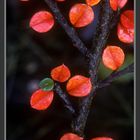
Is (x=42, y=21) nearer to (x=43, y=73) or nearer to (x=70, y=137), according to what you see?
(x=43, y=73)

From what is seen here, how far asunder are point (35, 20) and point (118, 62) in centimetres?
40

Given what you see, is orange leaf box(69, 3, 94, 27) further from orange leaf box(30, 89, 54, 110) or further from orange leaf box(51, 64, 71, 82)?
orange leaf box(30, 89, 54, 110)

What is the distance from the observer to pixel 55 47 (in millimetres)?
1538

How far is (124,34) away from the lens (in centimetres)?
151

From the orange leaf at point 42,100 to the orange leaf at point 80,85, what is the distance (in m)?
0.10

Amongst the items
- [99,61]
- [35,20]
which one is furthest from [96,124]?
[35,20]

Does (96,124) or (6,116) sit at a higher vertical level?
(6,116)

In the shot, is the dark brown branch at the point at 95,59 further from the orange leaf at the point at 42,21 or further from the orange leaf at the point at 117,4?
the orange leaf at the point at 42,21

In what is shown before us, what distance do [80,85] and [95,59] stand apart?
0.42 ft

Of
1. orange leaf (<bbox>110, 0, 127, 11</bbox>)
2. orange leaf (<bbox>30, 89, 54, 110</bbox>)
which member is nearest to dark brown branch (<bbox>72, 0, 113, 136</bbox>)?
orange leaf (<bbox>110, 0, 127, 11</bbox>)

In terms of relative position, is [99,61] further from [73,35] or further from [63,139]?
[63,139]

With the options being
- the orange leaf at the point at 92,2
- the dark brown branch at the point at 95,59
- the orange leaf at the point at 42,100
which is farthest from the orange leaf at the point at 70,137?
the orange leaf at the point at 92,2

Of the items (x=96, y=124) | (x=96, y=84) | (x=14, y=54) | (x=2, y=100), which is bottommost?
(x=96, y=124)

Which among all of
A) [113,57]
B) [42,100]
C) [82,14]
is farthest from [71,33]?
[42,100]
